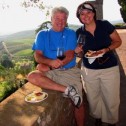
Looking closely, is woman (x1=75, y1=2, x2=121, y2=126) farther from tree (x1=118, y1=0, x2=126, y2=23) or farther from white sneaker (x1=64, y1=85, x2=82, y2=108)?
tree (x1=118, y1=0, x2=126, y2=23)

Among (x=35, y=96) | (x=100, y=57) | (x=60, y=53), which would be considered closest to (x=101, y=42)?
(x=100, y=57)

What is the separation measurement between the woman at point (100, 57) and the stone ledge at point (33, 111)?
2.03 ft

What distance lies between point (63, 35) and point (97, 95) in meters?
1.21

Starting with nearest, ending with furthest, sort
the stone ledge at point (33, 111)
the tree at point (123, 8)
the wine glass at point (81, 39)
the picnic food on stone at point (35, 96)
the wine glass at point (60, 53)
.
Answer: the stone ledge at point (33, 111), the picnic food on stone at point (35, 96), the wine glass at point (60, 53), the wine glass at point (81, 39), the tree at point (123, 8)

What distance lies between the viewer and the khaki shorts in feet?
13.8

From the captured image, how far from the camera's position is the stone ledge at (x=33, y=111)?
294cm

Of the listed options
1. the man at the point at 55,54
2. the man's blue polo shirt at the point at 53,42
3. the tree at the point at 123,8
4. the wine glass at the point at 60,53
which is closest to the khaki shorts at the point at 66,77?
the man at the point at 55,54

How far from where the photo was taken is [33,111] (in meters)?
3.21

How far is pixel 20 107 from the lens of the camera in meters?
3.30

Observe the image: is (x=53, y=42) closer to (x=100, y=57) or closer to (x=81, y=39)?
(x=81, y=39)

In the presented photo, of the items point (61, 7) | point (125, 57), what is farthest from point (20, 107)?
point (125, 57)

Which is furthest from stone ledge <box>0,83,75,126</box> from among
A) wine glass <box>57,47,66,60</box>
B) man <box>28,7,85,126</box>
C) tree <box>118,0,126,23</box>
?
tree <box>118,0,126,23</box>

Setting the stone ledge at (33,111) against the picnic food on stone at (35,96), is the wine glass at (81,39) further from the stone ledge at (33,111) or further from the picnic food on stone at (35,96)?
the picnic food on stone at (35,96)

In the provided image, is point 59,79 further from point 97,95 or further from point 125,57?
point 125,57
